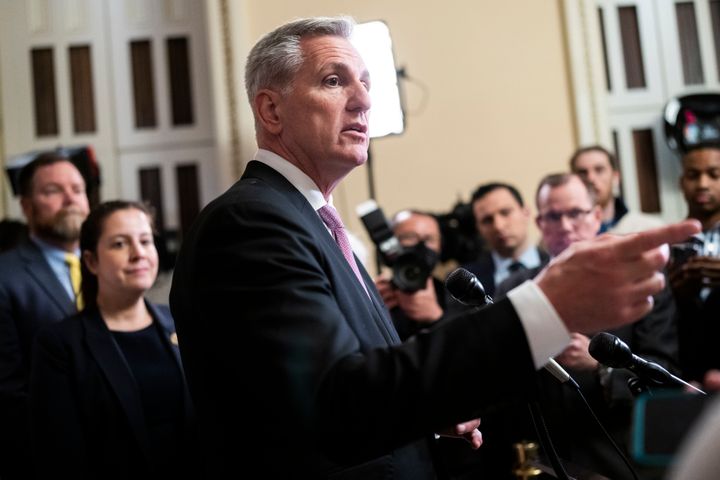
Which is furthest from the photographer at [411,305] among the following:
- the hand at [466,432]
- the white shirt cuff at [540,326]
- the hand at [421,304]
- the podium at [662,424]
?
the podium at [662,424]

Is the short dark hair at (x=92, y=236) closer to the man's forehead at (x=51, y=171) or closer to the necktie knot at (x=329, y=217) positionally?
the man's forehead at (x=51, y=171)

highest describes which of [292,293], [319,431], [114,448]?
[292,293]

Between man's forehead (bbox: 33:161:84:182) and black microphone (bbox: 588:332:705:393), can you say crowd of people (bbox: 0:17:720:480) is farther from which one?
man's forehead (bbox: 33:161:84:182)

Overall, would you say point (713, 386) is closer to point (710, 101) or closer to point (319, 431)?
point (319, 431)

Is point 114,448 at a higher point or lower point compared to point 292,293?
lower

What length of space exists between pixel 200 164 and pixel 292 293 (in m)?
4.63

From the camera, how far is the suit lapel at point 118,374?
253 centimetres

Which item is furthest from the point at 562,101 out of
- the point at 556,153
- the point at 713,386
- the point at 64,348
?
the point at 713,386

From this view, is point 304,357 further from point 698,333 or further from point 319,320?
point 698,333

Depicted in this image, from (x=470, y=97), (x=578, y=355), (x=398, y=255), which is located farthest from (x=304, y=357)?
(x=470, y=97)

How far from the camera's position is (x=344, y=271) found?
4.55 feet

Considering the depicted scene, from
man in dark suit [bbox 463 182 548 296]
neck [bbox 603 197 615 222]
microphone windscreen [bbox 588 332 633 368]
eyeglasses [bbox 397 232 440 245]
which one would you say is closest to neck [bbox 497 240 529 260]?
man in dark suit [bbox 463 182 548 296]

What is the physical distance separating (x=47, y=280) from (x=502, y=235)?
6.21 ft

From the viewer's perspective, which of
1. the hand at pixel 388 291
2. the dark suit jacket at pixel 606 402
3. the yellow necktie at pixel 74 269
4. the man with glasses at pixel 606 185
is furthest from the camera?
the man with glasses at pixel 606 185
